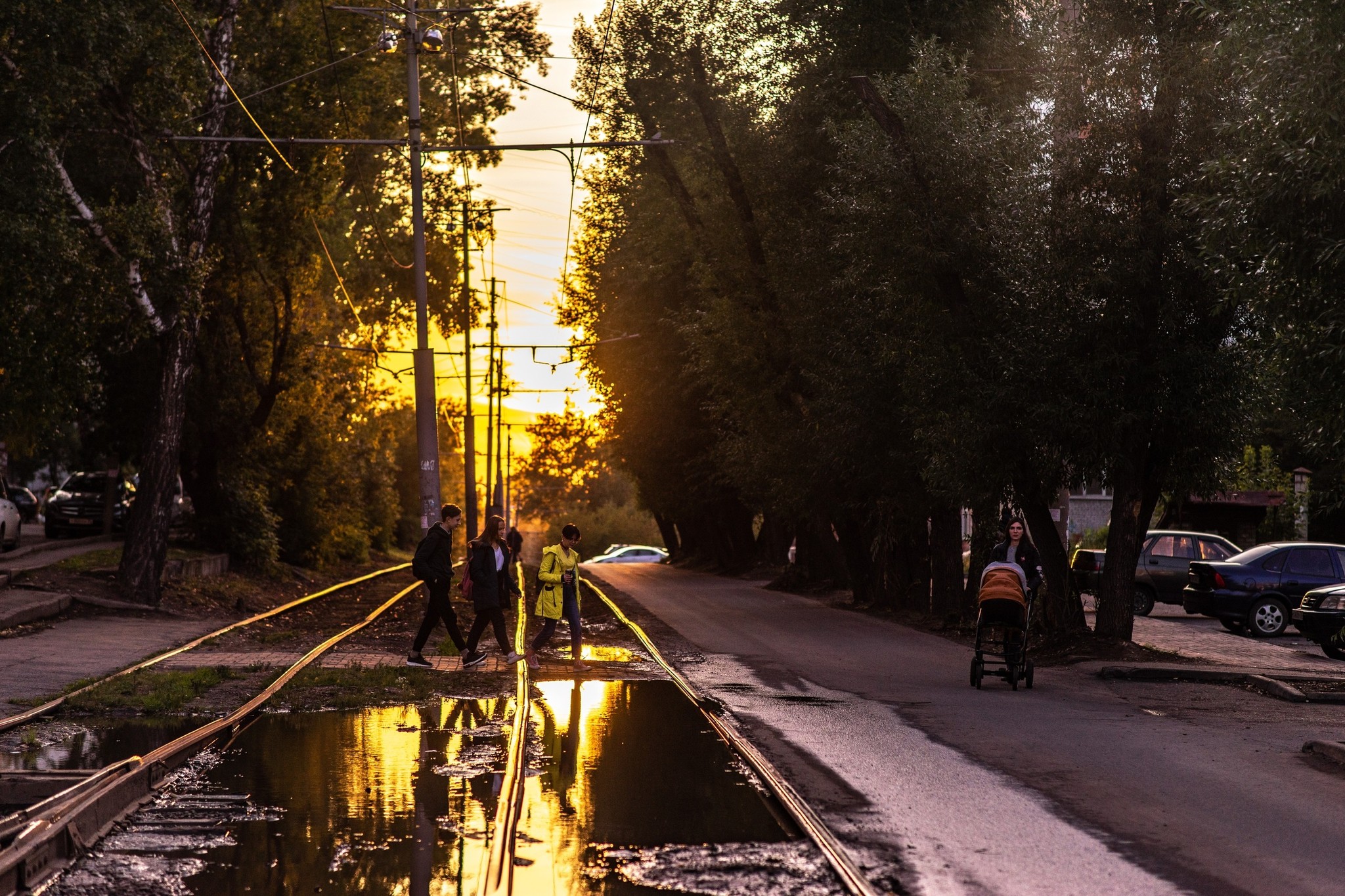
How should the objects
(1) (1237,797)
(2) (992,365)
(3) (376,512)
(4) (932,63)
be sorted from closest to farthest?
(1) (1237,797) < (2) (992,365) < (4) (932,63) < (3) (376,512)

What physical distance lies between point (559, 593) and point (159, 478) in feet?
31.0

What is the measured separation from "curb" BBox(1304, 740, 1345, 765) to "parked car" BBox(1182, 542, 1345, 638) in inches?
592

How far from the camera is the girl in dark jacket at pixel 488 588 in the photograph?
16.7 meters

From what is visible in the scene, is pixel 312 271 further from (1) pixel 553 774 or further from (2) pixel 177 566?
(1) pixel 553 774

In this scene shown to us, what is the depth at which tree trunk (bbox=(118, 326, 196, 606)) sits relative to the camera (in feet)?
75.8

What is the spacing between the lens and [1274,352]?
1190cm

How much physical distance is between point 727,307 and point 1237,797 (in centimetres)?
2035

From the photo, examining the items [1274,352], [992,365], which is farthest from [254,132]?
[1274,352]

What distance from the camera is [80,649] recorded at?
17109 millimetres

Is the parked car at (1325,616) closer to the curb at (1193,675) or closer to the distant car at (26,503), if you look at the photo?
the curb at (1193,675)

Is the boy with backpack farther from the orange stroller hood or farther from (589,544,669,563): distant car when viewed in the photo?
(589,544,669,563): distant car

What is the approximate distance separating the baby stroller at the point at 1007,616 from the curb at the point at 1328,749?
3.93 meters

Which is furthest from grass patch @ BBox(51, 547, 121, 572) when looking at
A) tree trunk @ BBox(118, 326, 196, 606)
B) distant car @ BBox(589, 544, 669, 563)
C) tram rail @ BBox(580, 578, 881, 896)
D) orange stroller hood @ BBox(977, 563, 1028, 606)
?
distant car @ BBox(589, 544, 669, 563)

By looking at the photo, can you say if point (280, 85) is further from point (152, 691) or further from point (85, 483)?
point (85, 483)
